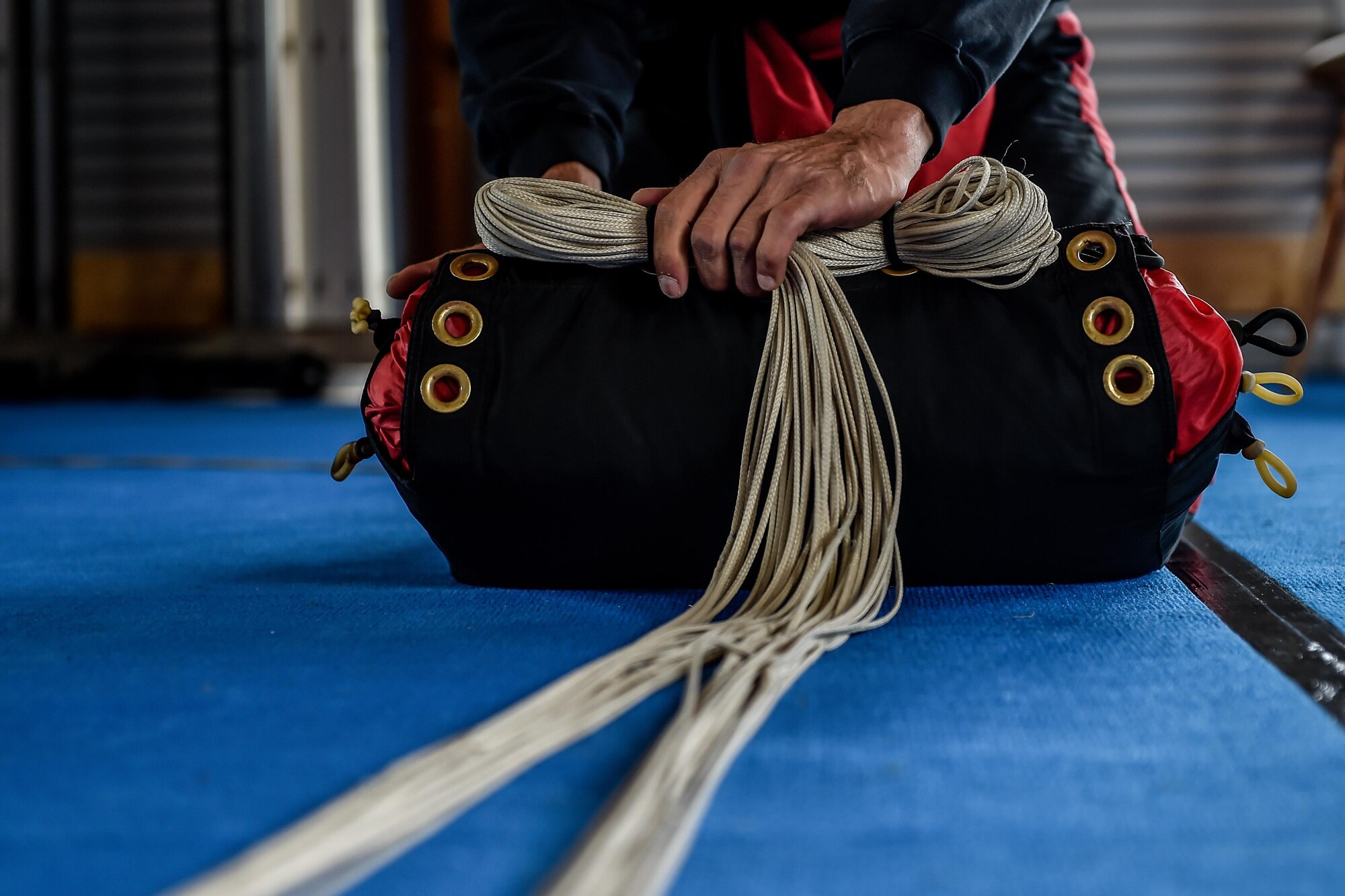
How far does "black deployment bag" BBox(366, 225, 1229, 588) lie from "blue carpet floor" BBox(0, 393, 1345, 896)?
56 mm

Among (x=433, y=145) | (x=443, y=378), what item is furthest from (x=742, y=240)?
(x=433, y=145)

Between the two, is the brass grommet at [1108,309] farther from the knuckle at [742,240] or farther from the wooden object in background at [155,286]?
the wooden object in background at [155,286]

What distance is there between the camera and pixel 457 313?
82cm

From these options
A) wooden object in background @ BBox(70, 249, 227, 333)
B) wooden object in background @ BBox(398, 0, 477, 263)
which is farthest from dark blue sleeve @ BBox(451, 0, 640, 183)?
wooden object in background @ BBox(70, 249, 227, 333)

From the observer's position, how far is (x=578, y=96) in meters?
1.20

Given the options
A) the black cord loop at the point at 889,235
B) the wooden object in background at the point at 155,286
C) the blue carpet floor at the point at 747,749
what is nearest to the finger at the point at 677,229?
the black cord loop at the point at 889,235

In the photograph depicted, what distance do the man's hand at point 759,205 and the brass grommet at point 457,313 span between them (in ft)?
0.43

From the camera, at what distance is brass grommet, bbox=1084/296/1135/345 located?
78 cm

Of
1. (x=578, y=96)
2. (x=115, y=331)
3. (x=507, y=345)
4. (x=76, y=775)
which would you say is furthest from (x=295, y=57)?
(x=76, y=775)

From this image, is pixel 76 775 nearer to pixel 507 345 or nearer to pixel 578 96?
pixel 507 345

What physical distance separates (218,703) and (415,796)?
7.7 inches

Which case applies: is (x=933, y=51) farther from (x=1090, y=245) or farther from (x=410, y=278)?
(x=410, y=278)

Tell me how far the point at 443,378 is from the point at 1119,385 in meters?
0.45

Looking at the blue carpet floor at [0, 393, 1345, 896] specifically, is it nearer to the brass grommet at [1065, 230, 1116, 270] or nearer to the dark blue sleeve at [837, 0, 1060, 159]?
the brass grommet at [1065, 230, 1116, 270]
